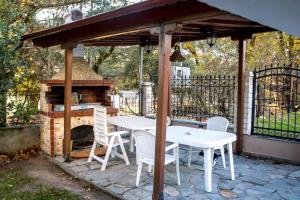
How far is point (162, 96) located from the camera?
3.99 m

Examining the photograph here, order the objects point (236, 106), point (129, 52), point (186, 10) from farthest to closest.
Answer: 1. point (129, 52)
2. point (236, 106)
3. point (186, 10)

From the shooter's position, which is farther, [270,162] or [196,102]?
[196,102]

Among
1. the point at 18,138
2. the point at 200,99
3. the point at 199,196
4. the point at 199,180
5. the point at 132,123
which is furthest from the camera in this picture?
the point at 200,99

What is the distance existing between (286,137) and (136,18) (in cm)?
386

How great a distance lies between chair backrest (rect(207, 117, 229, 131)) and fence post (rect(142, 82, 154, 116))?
11.3ft

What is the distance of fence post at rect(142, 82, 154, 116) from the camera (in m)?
9.01

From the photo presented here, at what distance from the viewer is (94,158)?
6102 millimetres

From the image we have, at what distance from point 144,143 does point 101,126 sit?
148 centimetres

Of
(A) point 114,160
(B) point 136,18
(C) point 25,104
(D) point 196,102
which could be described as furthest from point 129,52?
(B) point 136,18

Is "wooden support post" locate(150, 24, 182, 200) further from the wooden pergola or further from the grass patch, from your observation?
the grass patch

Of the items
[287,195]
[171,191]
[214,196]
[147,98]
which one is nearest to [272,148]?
[287,195]

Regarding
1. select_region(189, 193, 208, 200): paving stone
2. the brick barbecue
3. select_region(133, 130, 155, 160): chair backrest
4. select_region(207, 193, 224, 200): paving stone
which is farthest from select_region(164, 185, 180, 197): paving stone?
the brick barbecue

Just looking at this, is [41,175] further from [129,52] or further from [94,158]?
[129,52]

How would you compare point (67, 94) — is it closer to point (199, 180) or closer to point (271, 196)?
point (199, 180)
